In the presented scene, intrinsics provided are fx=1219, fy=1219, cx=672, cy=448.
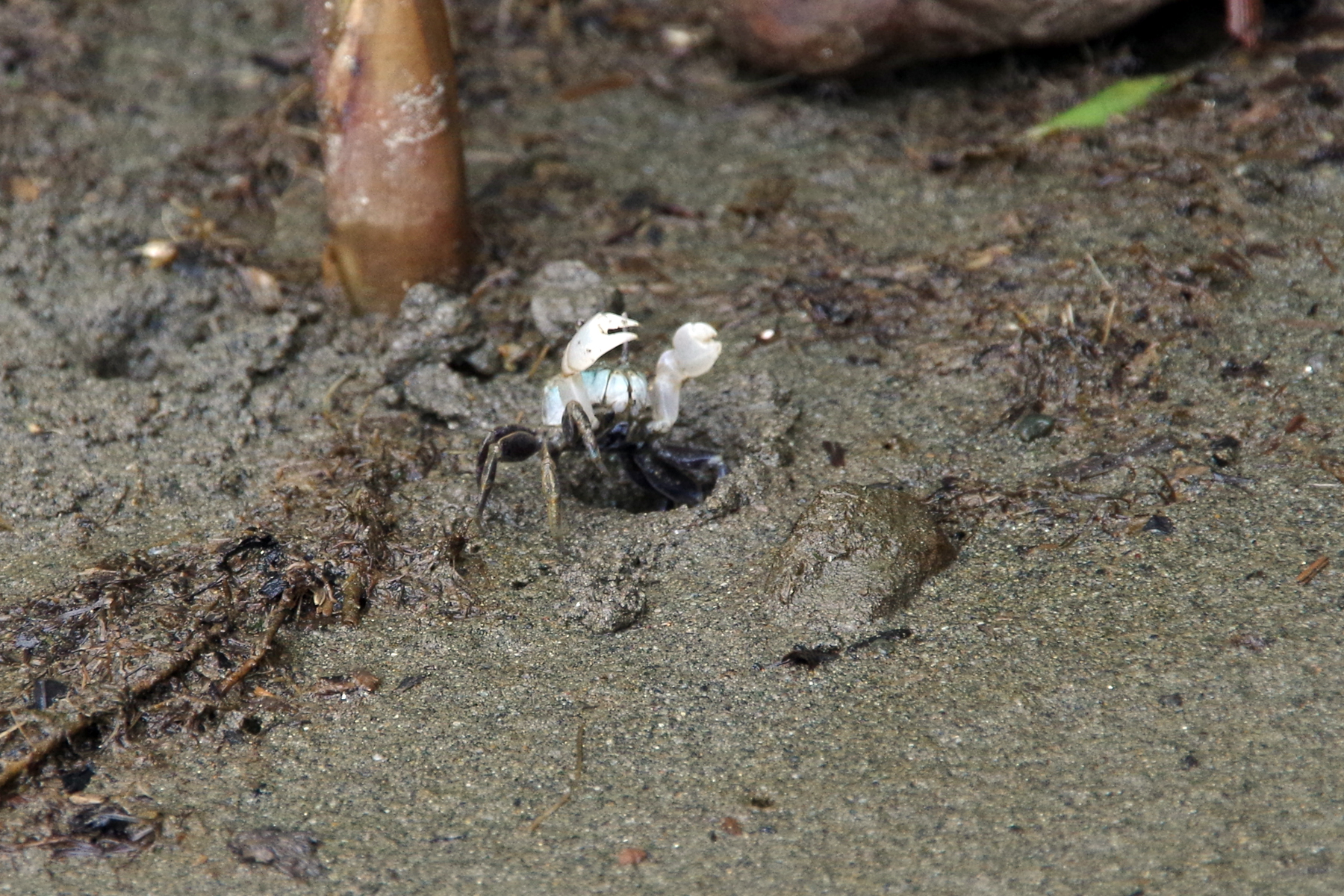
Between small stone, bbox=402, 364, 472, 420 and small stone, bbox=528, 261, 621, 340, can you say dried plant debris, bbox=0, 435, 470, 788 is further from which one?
small stone, bbox=528, 261, 621, 340

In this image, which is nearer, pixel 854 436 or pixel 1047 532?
pixel 1047 532

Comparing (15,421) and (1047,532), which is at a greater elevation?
(15,421)

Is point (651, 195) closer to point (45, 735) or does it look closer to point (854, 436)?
point (854, 436)

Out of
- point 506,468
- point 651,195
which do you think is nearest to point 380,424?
point 506,468

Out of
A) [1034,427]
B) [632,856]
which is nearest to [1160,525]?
[1034,427]

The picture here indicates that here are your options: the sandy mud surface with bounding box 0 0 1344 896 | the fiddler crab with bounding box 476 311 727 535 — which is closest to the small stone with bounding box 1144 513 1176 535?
the sandy mud surface with bounding box 0 0 1344 896

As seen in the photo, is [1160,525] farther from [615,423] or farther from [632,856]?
[632,856]
